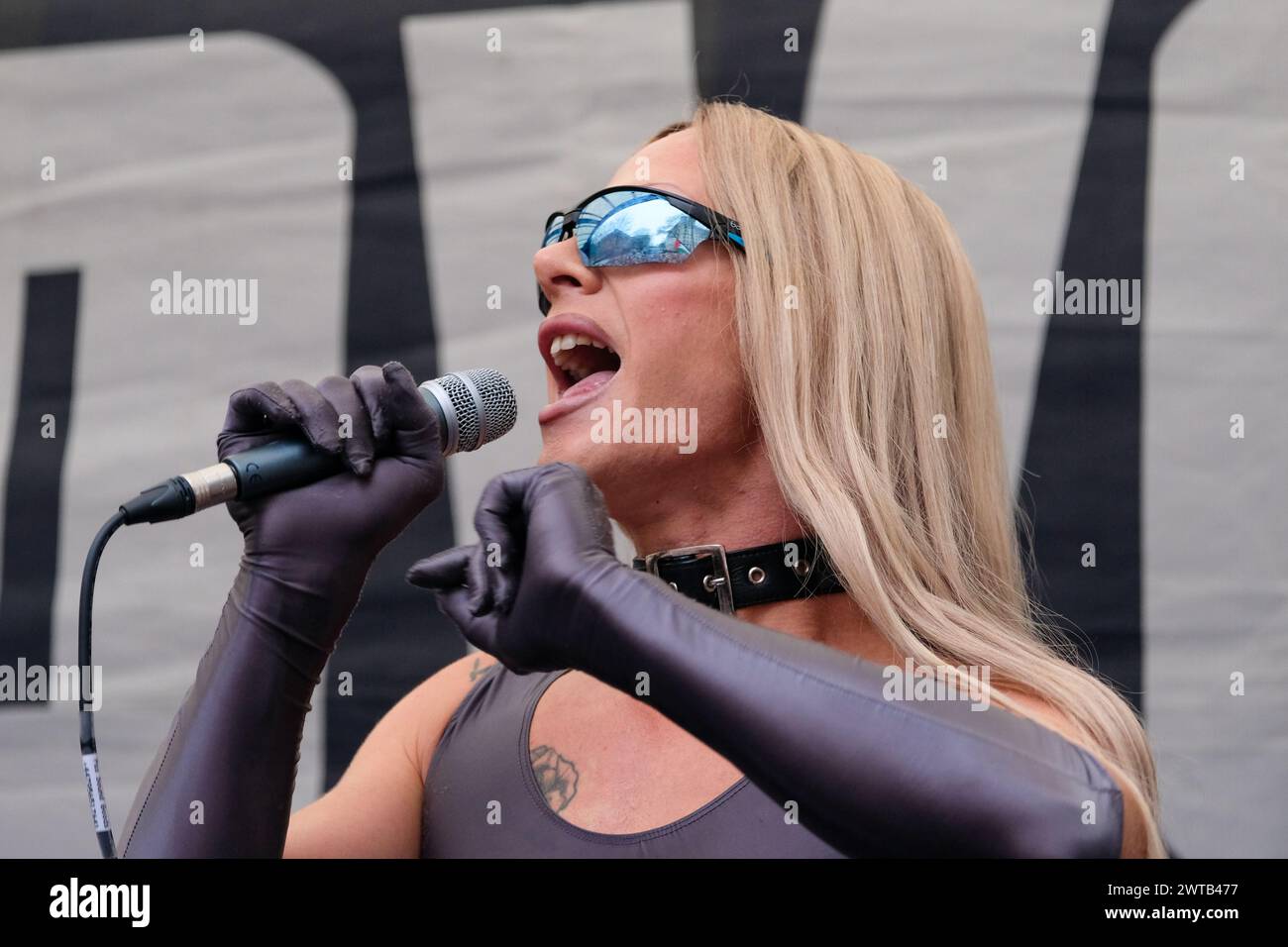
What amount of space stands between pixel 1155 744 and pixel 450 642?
1465mm

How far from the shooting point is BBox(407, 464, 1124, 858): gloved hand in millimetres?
1106

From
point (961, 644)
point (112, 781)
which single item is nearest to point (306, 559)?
point (961, 644)

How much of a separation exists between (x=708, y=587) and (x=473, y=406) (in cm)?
40

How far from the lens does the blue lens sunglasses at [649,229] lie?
69.3 inches

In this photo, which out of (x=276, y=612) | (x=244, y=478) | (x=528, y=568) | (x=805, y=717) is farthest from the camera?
(x=276, y=612)

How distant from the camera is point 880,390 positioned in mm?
1724

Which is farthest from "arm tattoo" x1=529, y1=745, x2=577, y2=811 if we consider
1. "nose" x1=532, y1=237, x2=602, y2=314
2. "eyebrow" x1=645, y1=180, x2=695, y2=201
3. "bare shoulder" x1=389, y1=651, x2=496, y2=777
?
"eyebrow" x1=645, y1=180, x2=695, y2=201

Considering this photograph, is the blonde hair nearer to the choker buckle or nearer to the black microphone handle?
the choker buckle

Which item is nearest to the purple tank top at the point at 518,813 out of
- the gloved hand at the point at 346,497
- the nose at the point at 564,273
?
the gloved hand at the point at 346,497

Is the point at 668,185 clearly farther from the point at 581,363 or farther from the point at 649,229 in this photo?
the point at 581,363

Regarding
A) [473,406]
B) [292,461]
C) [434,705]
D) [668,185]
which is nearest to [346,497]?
[292,461]

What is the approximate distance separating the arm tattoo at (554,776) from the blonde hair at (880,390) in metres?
0.44

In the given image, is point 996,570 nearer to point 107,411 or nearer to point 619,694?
point 619,694

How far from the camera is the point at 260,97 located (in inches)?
110
